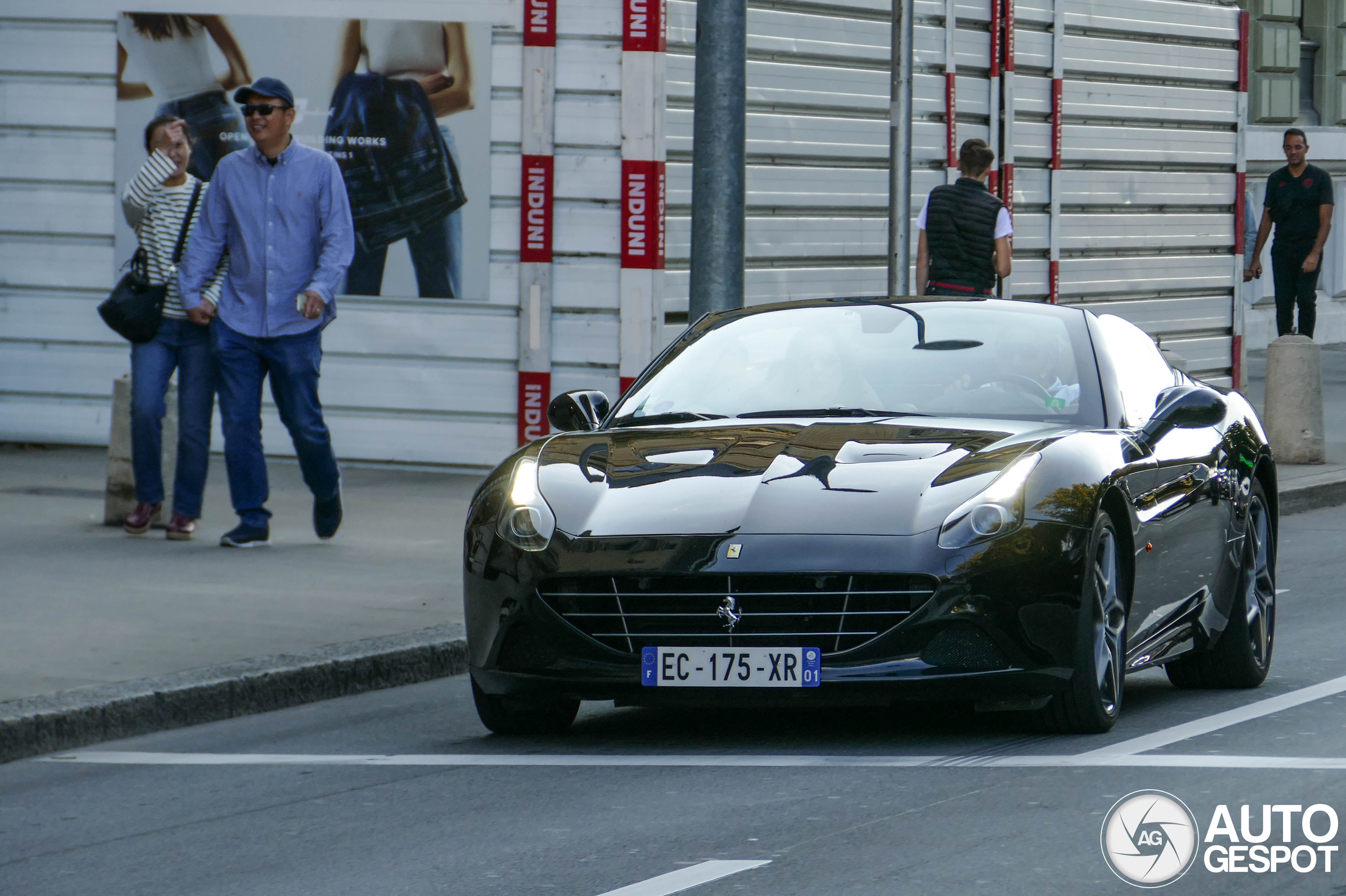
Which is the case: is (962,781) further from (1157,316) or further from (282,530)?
(1157,316)

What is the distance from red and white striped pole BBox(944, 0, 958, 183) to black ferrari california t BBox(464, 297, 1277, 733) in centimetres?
906

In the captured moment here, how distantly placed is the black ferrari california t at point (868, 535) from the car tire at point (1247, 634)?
16 millimetres

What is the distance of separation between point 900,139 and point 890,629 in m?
7.14

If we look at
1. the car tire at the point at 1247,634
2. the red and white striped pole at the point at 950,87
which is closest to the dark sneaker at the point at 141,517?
the car tire at the point at 1247,634

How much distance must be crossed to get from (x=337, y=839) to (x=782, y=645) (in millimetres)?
1324

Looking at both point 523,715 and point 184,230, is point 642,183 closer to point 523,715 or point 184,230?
point 184,230

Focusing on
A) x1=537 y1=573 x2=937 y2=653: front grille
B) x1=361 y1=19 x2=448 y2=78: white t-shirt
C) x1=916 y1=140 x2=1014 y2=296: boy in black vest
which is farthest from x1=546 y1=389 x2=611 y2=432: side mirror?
x1=361 y1=19 x2=448 y2=78: white t-shirt

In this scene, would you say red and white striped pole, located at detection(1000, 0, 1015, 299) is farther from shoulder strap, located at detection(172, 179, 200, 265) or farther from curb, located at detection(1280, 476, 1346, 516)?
shoulder strap, located at detection(172, 179, 200, 265)

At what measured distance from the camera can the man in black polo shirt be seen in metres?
19.3

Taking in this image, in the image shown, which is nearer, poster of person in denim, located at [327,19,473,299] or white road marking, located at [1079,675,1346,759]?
white road marking, located at [1079,675,1346,759]

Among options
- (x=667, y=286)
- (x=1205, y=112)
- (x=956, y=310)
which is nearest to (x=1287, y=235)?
(x=1205, y=112)

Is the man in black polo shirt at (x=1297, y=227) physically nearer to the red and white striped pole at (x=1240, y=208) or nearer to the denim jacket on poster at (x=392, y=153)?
the red and white striped pole at (x=1240, y=208)

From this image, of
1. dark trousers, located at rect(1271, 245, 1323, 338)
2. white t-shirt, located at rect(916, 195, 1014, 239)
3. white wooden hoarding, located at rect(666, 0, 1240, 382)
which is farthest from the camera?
dark trousers, located at rect(1271, 245, 1323, 338)

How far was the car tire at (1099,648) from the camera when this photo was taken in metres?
6.23
